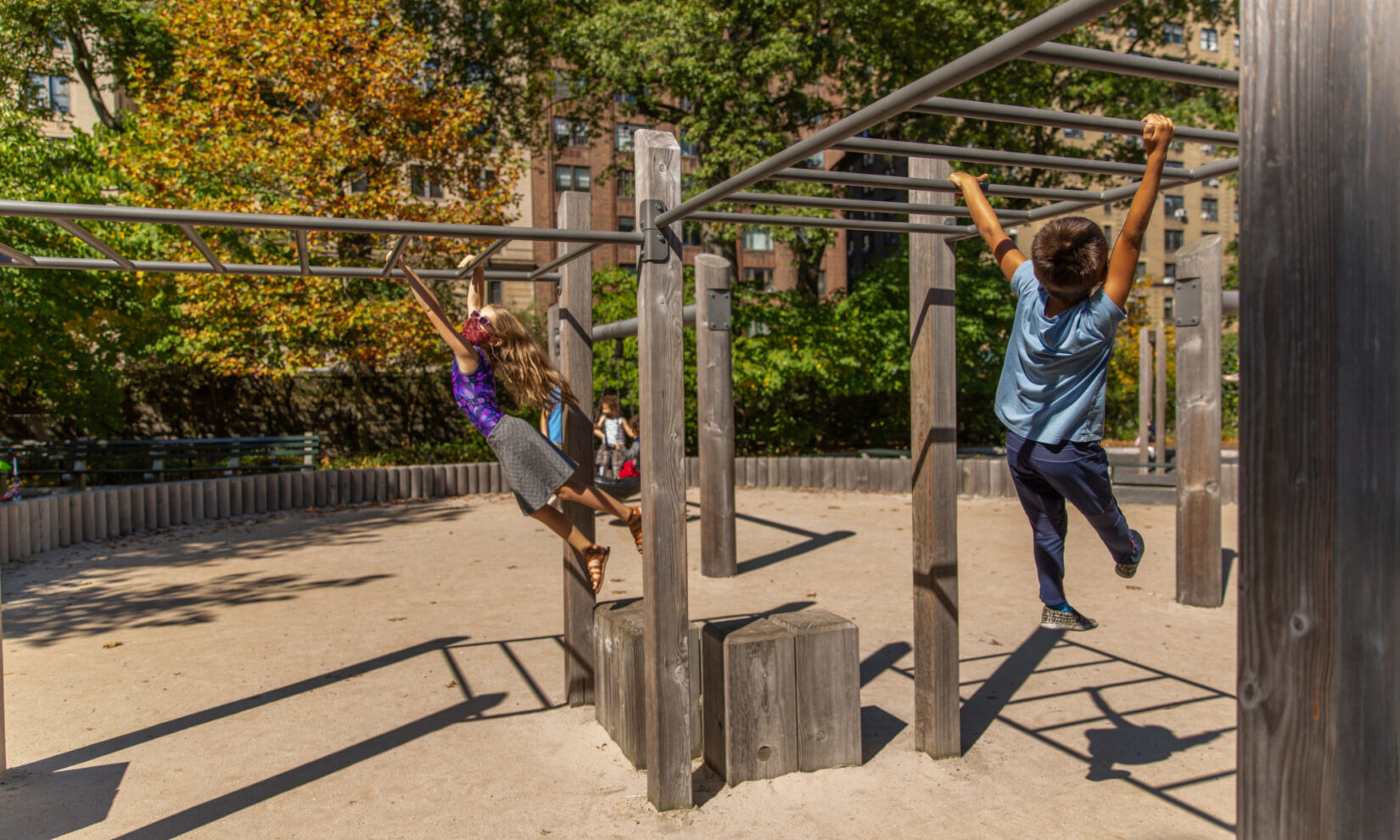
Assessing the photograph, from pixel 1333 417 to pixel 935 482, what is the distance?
2852mm

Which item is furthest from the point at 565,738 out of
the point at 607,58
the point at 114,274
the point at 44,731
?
the point at 607,58

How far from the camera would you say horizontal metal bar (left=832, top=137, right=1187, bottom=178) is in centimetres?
279

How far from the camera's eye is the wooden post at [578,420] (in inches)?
196

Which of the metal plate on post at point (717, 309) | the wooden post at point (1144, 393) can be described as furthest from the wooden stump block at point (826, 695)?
the wooden post at point (1144, 393)

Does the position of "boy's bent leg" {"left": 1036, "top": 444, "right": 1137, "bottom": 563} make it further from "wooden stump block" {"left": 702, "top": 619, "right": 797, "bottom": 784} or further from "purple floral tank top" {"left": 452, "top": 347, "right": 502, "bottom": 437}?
"purple floral tank top" {"left": 452, "top": 347, "right": 502, "bottom": 437}

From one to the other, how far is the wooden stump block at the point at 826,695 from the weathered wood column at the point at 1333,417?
278 cm

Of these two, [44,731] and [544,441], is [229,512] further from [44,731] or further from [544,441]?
[544,441]

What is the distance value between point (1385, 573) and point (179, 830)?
13.6 feet

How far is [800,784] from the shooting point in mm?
4086

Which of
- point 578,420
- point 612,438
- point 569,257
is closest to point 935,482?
point 578,420

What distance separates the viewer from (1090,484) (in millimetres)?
3193

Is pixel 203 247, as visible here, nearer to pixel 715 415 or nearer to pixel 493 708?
pixel 493 708

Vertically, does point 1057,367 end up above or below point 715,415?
above

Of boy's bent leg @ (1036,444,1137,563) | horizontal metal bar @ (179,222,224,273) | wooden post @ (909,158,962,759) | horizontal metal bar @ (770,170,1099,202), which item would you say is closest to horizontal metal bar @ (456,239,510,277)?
horizontal metal bar @ (179,222,224,273)
